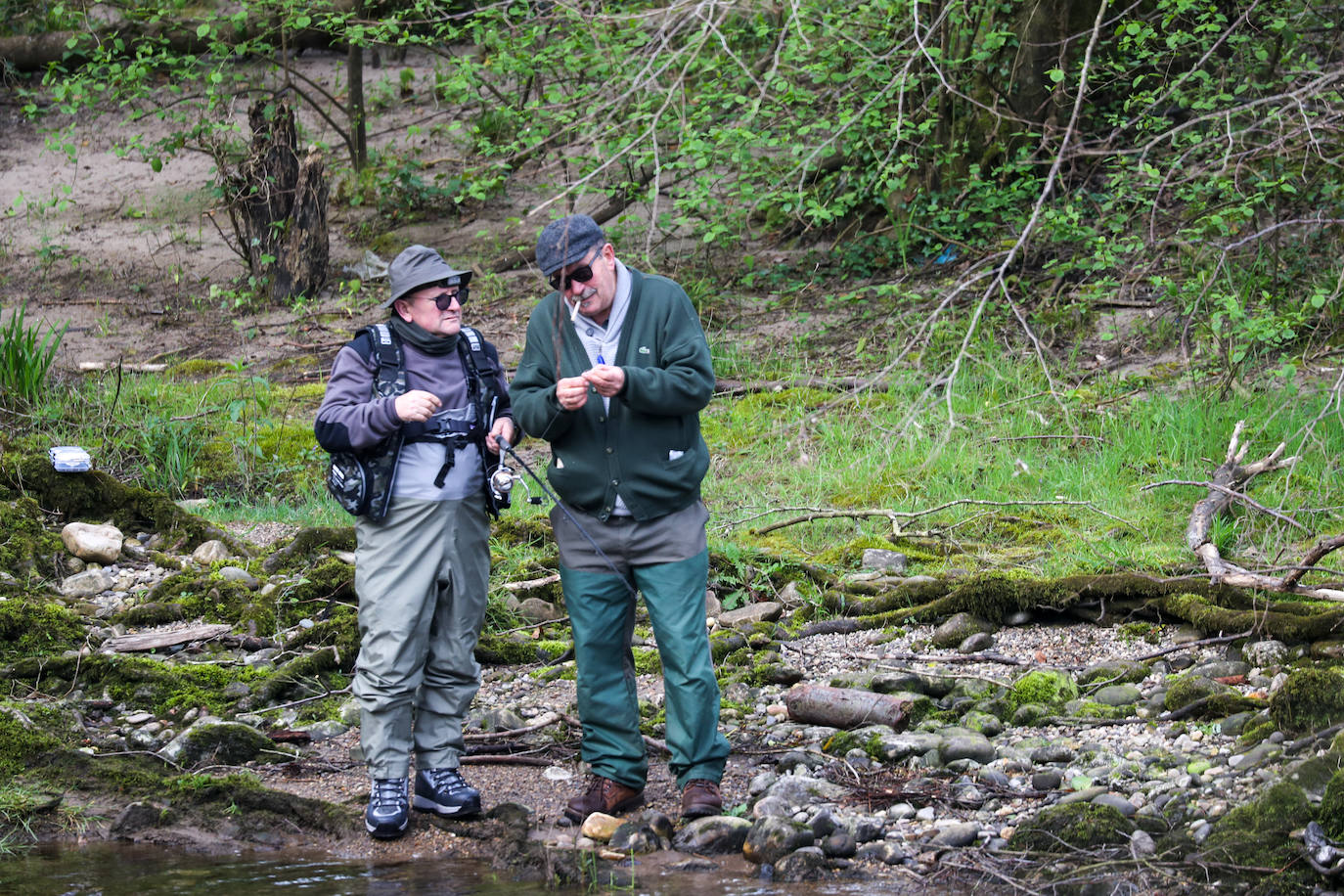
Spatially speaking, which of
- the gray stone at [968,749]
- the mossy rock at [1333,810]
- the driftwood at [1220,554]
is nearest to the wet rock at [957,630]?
the driftwood at [1220,554]

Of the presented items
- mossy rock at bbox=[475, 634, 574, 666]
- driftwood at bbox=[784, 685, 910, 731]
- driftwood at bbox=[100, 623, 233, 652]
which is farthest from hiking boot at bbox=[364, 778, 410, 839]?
driftwood at bbox=[100, 623, 233, 652]

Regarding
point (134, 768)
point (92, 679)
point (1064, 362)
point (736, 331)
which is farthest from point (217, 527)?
point (1064, 362)

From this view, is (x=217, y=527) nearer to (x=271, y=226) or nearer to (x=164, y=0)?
(x=271, y=226)

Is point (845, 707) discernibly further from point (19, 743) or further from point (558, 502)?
point (19, 743)

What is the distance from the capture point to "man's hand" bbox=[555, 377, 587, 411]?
12.8 ft

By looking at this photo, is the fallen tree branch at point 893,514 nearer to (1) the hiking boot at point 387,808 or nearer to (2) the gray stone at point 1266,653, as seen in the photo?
(2) the gray stone at point 1266,653

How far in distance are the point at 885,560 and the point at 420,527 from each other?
328 centimetres

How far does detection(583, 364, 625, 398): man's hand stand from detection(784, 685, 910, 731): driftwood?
1.68 m

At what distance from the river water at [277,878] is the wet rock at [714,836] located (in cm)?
13

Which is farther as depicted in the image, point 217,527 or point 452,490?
point 217,527

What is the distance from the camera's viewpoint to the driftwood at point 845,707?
193 inches

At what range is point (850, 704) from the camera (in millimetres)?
4977

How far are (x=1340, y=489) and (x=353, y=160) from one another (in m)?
10.3

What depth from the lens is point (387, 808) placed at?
4.19m
